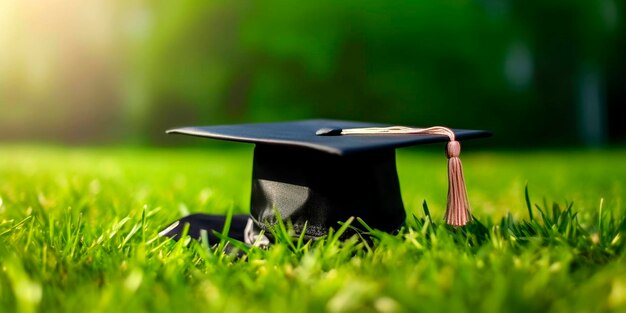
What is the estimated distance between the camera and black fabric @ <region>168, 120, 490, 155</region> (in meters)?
1.81

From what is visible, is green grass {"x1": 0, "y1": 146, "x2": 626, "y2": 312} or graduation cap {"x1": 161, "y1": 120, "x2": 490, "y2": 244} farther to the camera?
graduation cap {"x1": 161, "y1": 120, "x2": 490, "y2": 244}

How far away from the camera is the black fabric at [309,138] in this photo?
1812mm

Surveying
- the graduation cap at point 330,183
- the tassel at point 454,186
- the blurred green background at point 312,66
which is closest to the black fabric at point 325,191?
the graduation cap at point 330,183

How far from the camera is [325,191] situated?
2107 millimetres

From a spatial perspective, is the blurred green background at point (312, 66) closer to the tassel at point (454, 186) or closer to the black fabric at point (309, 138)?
the black fabric at point (309, 138)

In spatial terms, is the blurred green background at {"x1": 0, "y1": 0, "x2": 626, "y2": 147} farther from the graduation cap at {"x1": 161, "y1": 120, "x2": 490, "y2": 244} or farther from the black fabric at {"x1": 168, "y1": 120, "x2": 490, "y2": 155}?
the graduation cap at {"x1": 161, "y1": 120, "x2": 490, "y2": 244}

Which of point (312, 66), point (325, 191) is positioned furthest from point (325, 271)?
point (312, 66)

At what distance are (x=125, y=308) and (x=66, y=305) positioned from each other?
0.16 m

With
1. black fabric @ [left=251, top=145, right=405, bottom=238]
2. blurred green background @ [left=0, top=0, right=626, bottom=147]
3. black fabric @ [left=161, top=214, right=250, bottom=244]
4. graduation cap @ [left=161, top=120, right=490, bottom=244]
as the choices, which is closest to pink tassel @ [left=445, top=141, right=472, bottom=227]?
graduation cap @ [left=161, top=120, right=490, bottom=244]

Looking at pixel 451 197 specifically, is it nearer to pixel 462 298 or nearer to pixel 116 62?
pixel 462 298

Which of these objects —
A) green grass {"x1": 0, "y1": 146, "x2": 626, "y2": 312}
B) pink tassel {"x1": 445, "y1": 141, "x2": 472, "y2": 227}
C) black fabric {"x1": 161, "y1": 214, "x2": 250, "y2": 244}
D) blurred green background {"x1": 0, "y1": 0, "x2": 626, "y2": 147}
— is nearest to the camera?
green grass {"x1": 0, "y1": 146, "x2": 626, "y2": 312}

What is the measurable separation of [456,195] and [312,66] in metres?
10.7

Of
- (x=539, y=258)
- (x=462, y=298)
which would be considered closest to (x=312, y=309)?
(x=462, y=298)

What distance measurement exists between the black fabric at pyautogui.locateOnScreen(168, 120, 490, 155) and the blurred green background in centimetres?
962
